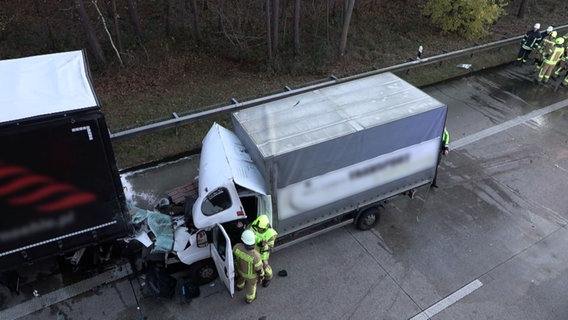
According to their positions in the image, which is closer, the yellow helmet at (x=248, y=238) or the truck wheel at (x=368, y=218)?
the yellow helmet at (x=248, y=238)

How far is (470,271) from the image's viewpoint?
23.7ft

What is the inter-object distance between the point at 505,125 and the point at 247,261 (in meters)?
8.52

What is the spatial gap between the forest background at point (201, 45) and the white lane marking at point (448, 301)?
237 inches

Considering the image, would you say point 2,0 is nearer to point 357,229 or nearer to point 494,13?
point 357,229

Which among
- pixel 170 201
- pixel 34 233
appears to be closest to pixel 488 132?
pixel 170 201

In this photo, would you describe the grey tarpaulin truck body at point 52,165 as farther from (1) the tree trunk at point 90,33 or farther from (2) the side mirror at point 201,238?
(1) the tree trunk at point 90,33

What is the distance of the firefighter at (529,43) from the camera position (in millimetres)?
13148

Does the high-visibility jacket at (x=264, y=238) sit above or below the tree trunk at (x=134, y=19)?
below

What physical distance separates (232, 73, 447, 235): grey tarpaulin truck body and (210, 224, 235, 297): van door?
3.01ft

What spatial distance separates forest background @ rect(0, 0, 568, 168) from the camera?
10883 millimetres

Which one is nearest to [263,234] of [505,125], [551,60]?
[505,125]

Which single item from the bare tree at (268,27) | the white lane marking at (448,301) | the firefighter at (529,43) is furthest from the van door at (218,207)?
the firefighter at (529,43)

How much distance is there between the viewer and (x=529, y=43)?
13.4m

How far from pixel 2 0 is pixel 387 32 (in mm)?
13535
